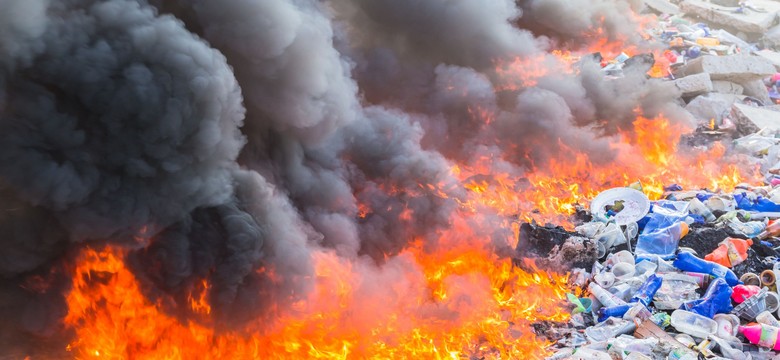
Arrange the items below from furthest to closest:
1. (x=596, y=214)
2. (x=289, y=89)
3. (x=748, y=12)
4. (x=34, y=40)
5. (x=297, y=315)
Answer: (x=748, y=12)
(x=596, y=214)
(x=289, y=89)
(x=297, y=315)
(x=34, y=40)

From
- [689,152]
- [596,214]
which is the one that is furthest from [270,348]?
[689,152]

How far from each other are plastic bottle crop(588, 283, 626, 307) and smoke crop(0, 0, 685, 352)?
4.58 feet

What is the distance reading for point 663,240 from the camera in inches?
276

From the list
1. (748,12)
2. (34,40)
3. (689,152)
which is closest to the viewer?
(34,40)

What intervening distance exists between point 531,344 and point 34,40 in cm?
495

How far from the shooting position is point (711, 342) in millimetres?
5613

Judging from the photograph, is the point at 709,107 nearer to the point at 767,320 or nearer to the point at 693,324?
the point at 767,320

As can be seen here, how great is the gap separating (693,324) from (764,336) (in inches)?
23.0

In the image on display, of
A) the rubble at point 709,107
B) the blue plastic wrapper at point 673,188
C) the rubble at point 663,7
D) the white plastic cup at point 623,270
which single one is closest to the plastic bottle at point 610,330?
the white plastic cup at point 623,270

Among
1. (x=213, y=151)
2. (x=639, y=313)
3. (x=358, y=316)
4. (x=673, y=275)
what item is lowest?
(x=358, y=316)

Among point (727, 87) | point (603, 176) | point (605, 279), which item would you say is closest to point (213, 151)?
point (605, 279)

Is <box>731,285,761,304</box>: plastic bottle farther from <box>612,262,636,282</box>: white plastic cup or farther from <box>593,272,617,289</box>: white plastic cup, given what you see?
<box>593,272,617,289</box>: white plastic cup

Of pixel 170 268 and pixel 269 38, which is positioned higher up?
pixel 269 38

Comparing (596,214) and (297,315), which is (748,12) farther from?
(297,315)
